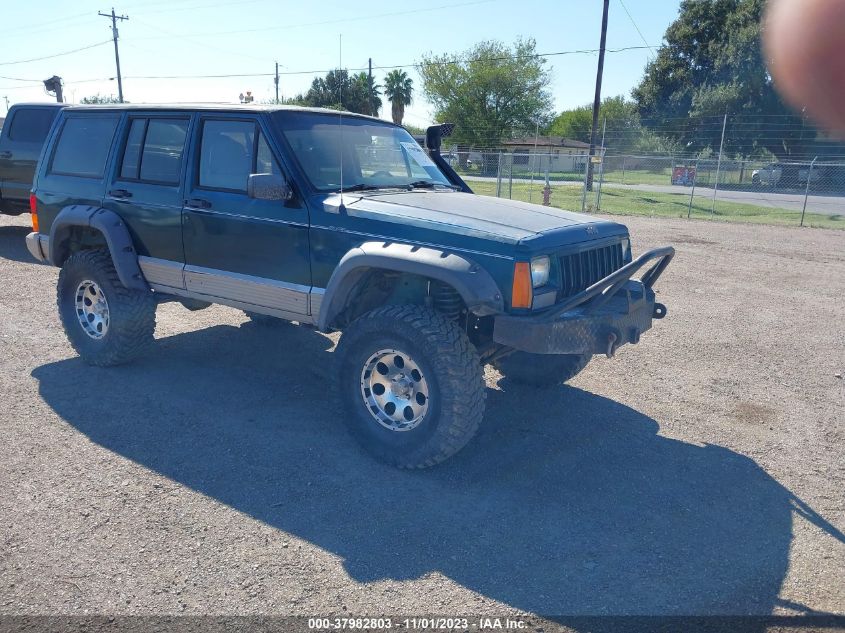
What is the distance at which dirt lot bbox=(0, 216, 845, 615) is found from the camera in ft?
10.2

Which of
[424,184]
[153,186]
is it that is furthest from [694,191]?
[153,186]

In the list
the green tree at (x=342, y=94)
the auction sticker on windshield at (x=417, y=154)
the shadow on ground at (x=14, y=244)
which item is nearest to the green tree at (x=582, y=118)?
the green tree at (x=342, y=94)

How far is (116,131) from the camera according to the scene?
5.67 metres

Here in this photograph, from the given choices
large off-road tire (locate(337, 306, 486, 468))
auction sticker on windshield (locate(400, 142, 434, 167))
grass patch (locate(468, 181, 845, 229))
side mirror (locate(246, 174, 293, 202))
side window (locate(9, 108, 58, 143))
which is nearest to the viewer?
large off-road tire (locate(337, 306, 486, 468))

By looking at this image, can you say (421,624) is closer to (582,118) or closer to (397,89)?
(397,89)

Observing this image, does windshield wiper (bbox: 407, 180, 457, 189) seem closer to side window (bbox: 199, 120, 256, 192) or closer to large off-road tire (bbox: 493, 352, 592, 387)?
side window (bbox: 199, 120, 256, 192)

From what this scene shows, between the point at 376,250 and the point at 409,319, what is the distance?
453 millimetres

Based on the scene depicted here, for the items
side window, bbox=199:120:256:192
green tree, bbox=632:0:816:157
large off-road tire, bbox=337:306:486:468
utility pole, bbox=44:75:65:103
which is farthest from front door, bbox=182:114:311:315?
green tree, bbox=632:0:816:157

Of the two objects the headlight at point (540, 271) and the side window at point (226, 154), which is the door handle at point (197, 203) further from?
the headlight at point (540, 271)

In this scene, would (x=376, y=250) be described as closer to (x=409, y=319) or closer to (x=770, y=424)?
(x=409, y=319)

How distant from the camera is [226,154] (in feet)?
16.5

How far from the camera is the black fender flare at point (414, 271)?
12.6 ft

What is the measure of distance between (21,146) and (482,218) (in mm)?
10329

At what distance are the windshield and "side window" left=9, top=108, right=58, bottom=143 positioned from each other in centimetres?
854
